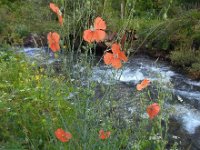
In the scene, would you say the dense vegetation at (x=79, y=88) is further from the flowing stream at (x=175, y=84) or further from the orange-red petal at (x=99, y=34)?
the flowing stream at (x=175, y=84)

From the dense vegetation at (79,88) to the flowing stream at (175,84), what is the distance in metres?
0.27

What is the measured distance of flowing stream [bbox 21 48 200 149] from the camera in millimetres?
5672

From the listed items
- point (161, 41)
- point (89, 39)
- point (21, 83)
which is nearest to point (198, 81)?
point (161, 41)

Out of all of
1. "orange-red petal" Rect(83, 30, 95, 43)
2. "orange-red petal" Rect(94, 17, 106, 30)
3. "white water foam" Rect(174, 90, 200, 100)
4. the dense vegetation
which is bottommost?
"white water foam" Rect(174, 90, 200, 100)

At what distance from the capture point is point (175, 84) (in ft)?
25.9

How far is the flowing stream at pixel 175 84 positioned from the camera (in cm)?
567

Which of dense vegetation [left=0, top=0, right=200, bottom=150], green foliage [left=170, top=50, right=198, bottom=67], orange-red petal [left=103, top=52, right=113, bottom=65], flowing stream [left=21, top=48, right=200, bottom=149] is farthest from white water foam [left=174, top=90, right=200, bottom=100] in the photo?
orange-red petal [left=103, top=52, right=113, bottom=65]

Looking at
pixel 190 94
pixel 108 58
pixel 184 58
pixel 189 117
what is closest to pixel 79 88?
pixel 108 58

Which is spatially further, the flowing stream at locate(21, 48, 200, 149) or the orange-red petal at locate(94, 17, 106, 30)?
the flowing stream at locate(21, 48, 200, 149)

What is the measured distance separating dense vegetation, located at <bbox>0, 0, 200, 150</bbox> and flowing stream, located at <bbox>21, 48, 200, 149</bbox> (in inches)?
→ 10.6

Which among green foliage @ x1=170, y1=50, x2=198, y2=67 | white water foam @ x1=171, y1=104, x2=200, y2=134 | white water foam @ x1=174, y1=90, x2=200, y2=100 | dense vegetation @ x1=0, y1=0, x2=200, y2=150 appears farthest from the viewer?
A: green foliage @ x1=170, y1=50, x2=198, y2=67

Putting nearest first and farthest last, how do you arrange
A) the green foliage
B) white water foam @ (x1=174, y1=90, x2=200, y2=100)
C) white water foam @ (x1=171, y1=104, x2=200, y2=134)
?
white water foam @ (x1=171, y1=104, x2=200, y2=134) → white water foam @ (x1=174, y1=90, x2=200, y2=100) → the green foliage

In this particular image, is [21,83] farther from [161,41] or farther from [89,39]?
[161,41]

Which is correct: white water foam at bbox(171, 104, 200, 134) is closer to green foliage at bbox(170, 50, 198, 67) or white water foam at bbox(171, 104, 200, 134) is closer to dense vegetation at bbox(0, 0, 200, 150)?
dense vegetation at bbox(0, 0, 200, 150)
